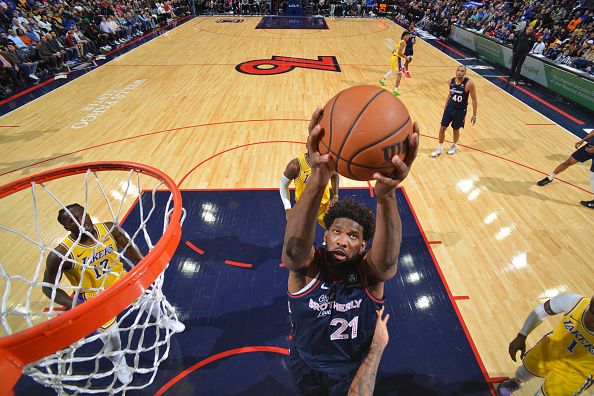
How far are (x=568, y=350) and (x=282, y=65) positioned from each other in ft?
36.1

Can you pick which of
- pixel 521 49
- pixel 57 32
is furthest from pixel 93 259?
pixel 57 32

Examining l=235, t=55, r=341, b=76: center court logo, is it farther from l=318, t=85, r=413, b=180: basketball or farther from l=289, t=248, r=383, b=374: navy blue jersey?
l=289, t=248, r=383, b=374: navy blue jersey

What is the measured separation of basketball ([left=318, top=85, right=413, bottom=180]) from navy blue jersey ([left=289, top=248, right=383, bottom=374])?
0.54m

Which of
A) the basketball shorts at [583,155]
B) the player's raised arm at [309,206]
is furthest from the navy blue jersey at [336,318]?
the basketball shorts at [583,155]

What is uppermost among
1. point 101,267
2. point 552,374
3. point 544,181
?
point 101,267

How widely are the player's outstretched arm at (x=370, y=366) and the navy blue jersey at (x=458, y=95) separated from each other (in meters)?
5.11

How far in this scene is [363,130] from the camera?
5.16ft

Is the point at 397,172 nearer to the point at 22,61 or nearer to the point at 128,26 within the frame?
the point at 22,61

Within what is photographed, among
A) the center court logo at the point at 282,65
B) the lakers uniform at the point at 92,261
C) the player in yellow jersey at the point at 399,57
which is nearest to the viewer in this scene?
the lakers uniform at the point at 92,261

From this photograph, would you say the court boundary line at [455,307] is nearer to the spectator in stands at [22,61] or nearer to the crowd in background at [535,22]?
the crowd in background at [535,22]

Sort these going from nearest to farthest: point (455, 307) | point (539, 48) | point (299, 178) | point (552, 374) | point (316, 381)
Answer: point (316, 381), point (552, 374), point (299, 178), point (455, 307), point (539, 48)

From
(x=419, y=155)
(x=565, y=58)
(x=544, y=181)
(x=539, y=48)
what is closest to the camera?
(x=544, y=181)

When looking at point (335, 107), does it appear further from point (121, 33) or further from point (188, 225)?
point (121, 33)

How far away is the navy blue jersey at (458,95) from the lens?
561 centimetres
